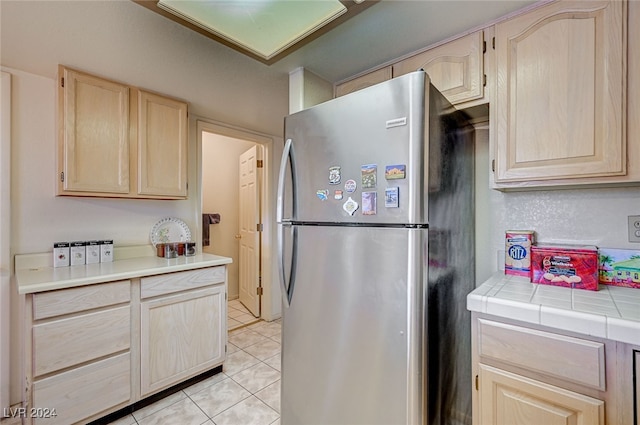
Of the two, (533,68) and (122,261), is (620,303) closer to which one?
Answer: (533,68)

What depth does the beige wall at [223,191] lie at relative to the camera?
386 centimetres

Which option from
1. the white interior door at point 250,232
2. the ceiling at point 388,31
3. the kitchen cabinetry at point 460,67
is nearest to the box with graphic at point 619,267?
the kitchen cabinetry at point 460,67

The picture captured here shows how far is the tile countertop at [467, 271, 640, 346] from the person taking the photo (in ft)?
2.86

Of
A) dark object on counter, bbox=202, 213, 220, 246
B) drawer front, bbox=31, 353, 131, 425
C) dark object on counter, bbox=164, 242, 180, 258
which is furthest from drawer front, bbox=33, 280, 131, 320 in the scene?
dark object on counter, bbox=202, 213, 220, 246

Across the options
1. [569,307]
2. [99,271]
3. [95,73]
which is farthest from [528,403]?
[95,73]

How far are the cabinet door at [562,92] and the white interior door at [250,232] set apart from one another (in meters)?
2.59

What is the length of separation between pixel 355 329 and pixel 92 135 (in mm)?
1993

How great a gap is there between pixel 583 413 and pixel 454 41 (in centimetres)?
165

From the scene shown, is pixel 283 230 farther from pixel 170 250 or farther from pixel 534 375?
pixel 170 250

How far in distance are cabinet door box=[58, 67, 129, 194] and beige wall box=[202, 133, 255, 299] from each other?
1916 millimetres

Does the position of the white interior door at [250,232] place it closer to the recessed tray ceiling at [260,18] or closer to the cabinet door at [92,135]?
the cabinet door at [92,135]

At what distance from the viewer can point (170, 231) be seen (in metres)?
2.42

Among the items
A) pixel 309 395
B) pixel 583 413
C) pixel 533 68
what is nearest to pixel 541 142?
pixel 533 68

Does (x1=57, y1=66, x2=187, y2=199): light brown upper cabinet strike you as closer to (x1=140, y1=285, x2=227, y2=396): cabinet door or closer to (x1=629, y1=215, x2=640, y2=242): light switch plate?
(x1=140, y1=285, x2=227, y2=396): cabinet door
